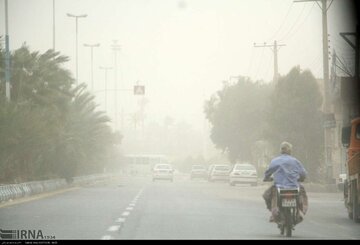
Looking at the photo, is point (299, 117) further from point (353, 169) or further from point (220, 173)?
point (353, 169)

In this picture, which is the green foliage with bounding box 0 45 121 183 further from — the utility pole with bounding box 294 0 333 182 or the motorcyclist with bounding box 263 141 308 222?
the motorcyclist with bounding box 263 141 308 222

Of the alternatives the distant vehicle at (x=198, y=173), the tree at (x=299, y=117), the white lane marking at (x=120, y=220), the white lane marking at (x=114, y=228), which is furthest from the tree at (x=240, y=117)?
the white lane marking at (x=114, y=228)

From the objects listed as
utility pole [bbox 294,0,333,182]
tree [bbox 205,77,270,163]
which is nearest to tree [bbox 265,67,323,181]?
utility pole [bbox 294,0,333,182]

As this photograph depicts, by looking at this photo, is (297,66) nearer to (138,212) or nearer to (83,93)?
(83,93)

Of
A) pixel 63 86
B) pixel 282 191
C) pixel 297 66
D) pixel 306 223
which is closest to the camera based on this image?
pixel 282 191

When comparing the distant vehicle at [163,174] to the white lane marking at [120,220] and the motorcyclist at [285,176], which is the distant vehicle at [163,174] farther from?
the motorcyclist at [285,176]

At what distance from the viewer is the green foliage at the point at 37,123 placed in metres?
37.3

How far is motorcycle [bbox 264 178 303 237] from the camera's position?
14.9 m

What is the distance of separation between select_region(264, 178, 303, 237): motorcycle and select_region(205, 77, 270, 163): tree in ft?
190

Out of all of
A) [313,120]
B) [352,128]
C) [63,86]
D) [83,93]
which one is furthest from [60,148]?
[352,128]

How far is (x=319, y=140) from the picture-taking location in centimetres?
5019

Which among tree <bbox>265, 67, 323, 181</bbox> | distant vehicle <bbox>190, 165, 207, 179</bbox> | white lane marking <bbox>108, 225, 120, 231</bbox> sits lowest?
distant vehicle <bbox>190, 165, 207, 179</bbox>

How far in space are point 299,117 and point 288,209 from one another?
36.5 meters
